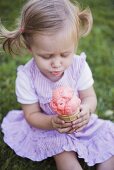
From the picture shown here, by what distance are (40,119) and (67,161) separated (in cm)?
27

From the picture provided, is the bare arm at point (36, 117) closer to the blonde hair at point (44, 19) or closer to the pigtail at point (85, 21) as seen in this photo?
the blonde hair at point (44, 19)

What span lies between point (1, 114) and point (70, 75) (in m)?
0.66

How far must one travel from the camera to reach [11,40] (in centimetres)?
254

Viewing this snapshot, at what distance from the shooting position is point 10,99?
3213 mm

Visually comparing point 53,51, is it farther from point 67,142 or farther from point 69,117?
point 67,142

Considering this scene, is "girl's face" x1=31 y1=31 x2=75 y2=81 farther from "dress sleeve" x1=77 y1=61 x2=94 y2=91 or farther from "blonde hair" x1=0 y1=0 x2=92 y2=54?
"dress sleeve" x1=77 y1=61 x2=94 y2=91

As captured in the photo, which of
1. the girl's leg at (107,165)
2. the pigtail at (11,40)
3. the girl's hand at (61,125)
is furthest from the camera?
the girl's leg at (107,165)

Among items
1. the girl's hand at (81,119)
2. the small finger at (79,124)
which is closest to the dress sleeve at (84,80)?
the girl's hand at (81,119)

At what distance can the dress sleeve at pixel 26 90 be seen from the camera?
261 centimetres

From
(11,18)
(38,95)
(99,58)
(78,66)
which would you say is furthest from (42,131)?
(11,18)

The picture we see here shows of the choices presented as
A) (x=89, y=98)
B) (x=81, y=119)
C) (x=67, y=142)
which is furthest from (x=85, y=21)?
(x=67, y=142)

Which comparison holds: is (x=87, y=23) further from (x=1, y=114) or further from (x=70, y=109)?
(x=1, y=114)

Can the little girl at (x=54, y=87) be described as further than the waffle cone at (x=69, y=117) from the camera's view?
Yes

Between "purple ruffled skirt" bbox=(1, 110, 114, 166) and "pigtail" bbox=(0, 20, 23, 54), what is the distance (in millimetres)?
473
